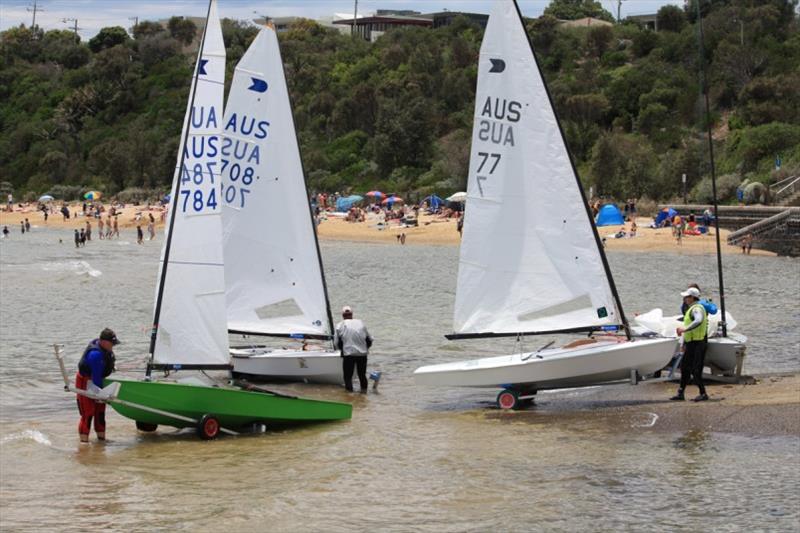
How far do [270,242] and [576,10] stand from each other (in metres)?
145

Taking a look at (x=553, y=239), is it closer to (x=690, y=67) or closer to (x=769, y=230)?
(x=769, y=230)

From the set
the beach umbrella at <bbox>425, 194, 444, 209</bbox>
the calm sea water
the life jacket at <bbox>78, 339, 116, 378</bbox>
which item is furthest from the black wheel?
the beach umbrella at <bbox>425, 194, 444, 209</bbox>

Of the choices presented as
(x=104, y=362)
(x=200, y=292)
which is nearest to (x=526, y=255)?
(x=200, y=292)

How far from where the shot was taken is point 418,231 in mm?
70000

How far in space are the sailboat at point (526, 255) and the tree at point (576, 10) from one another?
142m

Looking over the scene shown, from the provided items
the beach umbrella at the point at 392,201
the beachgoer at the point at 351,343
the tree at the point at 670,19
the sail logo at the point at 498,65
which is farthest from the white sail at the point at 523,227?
the tree at the point at 670,19

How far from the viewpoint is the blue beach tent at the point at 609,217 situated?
2438 inches

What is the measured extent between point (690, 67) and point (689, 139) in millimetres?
17430

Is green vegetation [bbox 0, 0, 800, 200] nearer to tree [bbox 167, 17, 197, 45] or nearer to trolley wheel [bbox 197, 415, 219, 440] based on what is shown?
tree [bbox 167, 17, 197, 45]

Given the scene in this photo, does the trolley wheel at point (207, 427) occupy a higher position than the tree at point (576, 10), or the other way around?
the tree at point (576, 10)

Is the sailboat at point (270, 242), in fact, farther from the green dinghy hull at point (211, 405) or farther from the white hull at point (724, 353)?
the white hull at point (724, 353)

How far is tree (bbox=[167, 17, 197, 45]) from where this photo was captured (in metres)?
155

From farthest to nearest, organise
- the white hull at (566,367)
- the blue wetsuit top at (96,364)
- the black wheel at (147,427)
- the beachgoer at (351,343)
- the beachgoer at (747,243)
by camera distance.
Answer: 1. the beachgoer at (747,243)
2. the beachgoer at (351,343)
3. the white hull at (566,367)
4. the black wheel at (147,427)
5. the blue wetsuit top at (96,364)

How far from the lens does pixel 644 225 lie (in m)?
62.5
